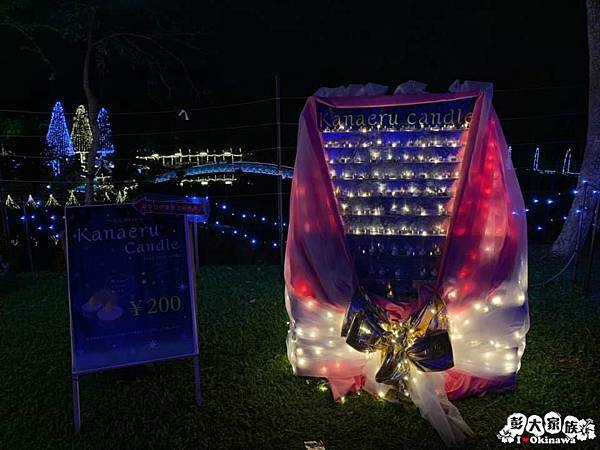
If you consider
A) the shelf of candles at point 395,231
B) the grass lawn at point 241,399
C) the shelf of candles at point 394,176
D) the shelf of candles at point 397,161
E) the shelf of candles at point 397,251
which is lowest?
the grass lawn at point 241,399

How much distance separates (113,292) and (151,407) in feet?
3.33

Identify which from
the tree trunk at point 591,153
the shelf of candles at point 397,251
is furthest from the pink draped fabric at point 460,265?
the tree trunk at point 591,153

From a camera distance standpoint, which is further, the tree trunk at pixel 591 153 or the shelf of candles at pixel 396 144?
the tree trunk at pixel 591 153

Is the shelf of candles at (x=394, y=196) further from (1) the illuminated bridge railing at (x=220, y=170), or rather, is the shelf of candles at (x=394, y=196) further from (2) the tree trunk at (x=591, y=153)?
(1) the illuminated bridge railing at (x=220, y=170)

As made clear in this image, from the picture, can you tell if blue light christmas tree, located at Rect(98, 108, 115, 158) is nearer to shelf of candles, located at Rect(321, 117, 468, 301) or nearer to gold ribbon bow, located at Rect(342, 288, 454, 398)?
shelf of candles, located at Rect(321, 117, 468, 301)

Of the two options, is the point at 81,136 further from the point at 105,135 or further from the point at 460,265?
the point at 460,265

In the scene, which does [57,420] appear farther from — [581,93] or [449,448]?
[581,93]

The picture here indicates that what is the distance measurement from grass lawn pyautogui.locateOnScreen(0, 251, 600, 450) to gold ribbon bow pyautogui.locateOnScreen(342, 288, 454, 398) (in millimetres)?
296

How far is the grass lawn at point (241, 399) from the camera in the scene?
3488mm

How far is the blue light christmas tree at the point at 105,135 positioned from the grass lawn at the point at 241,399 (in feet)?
20.5

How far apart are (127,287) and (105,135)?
8.40 meters

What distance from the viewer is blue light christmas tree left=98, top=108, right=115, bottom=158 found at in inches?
436

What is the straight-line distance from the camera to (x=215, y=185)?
37.6ft

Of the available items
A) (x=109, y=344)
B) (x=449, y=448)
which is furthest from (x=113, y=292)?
(x=449, y=448)
